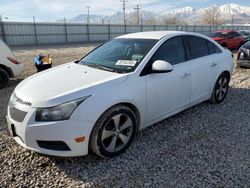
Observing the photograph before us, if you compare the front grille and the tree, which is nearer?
the front grille

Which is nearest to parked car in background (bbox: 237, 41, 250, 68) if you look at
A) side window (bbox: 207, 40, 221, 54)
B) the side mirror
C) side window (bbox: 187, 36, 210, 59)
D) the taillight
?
side window (bbox: 207, 40, 221, 54)

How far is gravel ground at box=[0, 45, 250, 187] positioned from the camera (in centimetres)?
284

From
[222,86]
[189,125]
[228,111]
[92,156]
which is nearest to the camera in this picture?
[92,156]

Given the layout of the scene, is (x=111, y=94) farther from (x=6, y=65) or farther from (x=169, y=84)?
(x=6, y=65)

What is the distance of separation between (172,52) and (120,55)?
0.87 metres

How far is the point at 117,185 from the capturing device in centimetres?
277

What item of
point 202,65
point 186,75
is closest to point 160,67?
point 186,75

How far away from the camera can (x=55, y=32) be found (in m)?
32.3

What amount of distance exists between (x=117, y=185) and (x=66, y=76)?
166 cm

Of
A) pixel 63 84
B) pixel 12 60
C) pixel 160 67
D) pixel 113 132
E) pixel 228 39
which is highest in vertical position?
pixel 160 67

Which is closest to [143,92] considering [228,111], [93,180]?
[93,180]

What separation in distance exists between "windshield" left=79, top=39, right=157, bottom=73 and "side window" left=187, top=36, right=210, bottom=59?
93 cm

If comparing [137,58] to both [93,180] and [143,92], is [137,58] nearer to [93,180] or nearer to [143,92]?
[143,92]

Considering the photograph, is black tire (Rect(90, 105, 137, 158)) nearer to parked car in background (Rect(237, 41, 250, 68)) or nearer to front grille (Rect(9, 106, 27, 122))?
front grille (Rect(9, 106, 27, 122))
